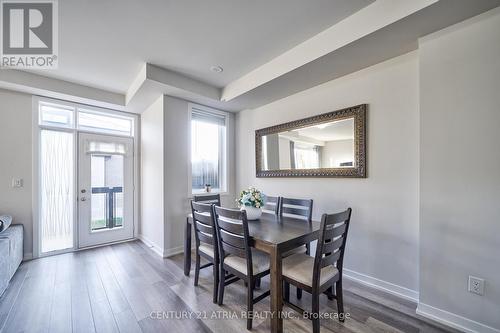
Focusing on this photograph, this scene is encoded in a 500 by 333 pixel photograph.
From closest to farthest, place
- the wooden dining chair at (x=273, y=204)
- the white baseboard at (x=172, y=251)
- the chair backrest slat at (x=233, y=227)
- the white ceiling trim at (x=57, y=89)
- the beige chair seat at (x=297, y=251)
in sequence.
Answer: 1. the chair backrest slat at (x=233, y=227)
2. the beige chair seat at (x=297, y=251)
3. the wooden dining chair at (x=273, y=204)
4. the white ceiling trim at (x=57, y=89)
5. the white baseboard at (x=172, y=251)

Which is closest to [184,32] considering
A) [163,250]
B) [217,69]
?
[217,69]

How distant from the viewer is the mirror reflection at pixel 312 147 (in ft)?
8.66

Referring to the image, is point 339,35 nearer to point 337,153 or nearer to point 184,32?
point 337,153

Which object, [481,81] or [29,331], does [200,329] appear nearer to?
[29,331]

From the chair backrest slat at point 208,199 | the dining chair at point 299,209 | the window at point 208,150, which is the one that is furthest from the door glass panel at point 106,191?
the dining chair at point 299,209

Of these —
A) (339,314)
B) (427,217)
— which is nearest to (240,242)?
(339,314)

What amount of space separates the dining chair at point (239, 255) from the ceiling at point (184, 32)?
1.81 m

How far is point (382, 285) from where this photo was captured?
7.61 feet

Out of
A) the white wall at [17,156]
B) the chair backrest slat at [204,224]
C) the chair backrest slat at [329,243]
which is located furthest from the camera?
the white wall at [17,156]

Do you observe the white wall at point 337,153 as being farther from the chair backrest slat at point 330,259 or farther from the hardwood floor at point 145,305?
the hardwood floor at point 145,305

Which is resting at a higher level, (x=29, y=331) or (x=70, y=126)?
(x=70, y=126)

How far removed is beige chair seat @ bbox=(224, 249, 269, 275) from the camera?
6.09 feet

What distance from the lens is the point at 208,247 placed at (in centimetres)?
239

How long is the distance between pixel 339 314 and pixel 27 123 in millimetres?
4754
